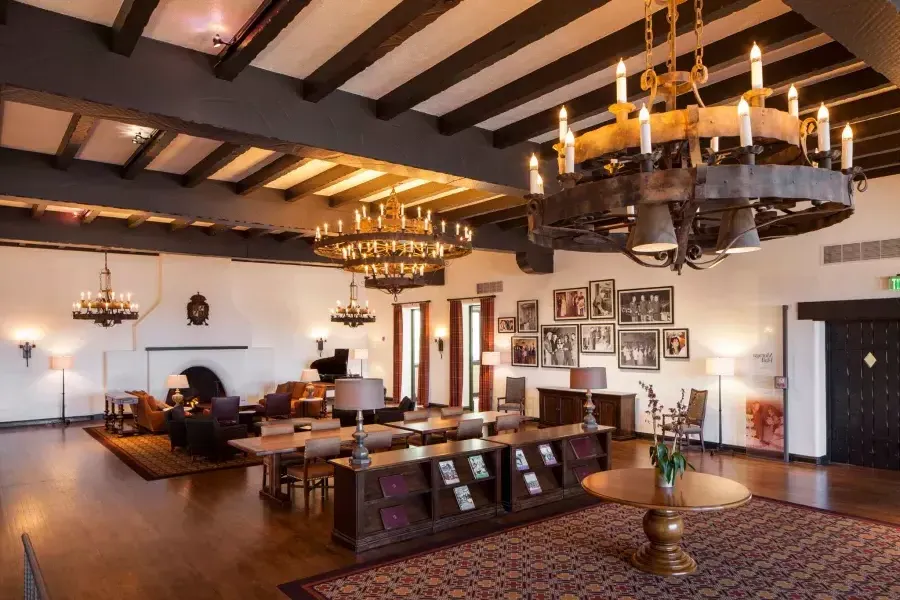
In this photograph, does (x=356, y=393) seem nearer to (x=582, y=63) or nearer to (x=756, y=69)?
(x=582, y=63)

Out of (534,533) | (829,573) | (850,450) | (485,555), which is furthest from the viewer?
(850,450)

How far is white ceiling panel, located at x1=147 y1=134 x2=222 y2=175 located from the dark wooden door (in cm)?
888

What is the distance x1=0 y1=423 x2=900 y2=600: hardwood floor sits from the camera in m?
5.07

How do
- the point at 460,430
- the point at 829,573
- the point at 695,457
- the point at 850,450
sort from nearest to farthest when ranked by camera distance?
the point at 829,573, the point at 460,430, the point at 850,450, the point at 695,457

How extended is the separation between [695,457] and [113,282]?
12872 mm

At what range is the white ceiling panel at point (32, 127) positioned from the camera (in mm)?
5805

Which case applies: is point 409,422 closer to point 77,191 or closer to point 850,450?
point 77,191

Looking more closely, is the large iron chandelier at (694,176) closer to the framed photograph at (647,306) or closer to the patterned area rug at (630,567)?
the patterned area rug at (630,567)

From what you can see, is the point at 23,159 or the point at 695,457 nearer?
the point at 23,159

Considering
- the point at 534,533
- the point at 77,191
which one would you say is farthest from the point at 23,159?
the point at 534,533

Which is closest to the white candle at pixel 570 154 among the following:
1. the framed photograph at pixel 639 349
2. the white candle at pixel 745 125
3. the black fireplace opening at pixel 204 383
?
the white candle at pixel 745 125

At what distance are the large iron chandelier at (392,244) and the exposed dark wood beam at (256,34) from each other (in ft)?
8.01

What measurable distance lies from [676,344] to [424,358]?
7.38m

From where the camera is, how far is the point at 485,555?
5535 millimetres
